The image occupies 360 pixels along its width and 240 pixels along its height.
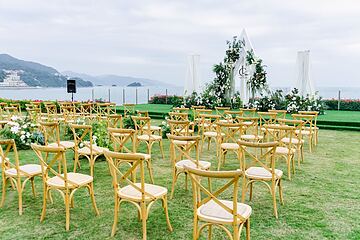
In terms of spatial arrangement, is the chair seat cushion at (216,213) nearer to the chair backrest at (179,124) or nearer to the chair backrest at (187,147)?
the chair backrest at (187,147)

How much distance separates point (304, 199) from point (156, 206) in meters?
1.82

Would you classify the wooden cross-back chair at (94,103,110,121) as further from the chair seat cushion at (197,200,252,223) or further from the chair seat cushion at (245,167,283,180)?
the chair seat cushion at (197,200,252,223)

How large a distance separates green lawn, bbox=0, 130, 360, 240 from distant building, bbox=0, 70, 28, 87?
99.1 feet

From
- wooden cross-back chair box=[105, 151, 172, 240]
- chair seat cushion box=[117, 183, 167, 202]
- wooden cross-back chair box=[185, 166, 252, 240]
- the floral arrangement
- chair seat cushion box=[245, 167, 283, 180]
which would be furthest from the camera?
the floral arrangement

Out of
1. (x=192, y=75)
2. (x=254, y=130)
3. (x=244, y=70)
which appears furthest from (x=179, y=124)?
(x=192, y=75)

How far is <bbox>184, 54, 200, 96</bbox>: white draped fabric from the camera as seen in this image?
1495 centimetres

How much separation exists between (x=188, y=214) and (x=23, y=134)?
483cm

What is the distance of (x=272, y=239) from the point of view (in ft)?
9.61

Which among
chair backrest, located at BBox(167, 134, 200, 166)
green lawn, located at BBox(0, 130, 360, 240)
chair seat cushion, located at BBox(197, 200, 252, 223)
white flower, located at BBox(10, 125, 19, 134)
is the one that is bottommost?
green lawn, located at BBox(0, 130, 360, 240)

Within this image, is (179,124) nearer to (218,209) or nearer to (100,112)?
(218,209)

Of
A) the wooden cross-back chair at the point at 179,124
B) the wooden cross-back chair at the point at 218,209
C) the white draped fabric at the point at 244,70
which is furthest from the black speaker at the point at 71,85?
the wooden cross-back chair at the point at 218,209

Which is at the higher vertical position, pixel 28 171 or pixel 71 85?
pixel 71 85

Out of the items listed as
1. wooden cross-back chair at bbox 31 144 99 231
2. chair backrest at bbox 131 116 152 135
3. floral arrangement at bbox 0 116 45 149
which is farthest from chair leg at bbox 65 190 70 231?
floral arrangement at bbox 0 116 45 149

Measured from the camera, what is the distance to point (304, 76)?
13.3 metres
